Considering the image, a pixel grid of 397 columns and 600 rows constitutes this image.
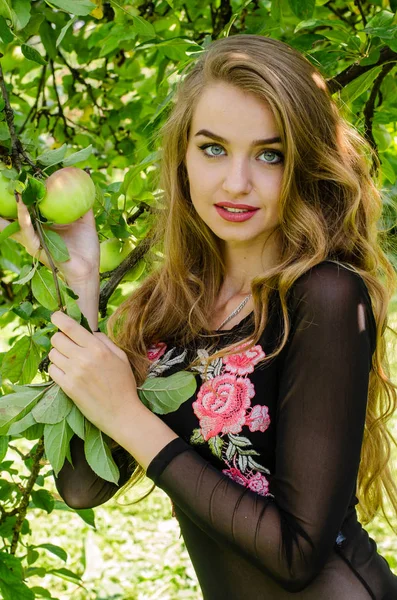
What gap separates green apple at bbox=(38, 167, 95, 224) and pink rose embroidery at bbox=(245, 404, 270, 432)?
466 millimetres

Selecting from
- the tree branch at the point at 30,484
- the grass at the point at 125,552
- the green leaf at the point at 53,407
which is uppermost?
the green leaf at the point at 53,407

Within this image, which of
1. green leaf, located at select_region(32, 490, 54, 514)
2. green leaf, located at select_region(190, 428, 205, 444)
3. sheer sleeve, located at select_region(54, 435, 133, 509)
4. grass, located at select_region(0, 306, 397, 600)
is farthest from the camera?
grass, located at select_region(0, 306, 397, 600)

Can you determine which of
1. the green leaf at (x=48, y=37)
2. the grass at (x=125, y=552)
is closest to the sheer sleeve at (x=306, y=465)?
the green leaf at (x=48, y=37)

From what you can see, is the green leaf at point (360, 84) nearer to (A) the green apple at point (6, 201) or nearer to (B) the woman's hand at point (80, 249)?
(B) the woman's hand at point (80, 249)

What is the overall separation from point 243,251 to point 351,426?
0.51 meters

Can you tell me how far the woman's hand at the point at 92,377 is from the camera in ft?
4.36

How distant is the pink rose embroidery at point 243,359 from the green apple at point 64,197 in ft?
1.26

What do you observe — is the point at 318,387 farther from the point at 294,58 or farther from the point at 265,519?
the point at 294,58

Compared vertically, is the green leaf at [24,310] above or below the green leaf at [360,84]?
below

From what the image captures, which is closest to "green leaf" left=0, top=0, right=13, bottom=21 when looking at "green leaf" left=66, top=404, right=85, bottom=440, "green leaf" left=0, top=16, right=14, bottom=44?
"green leaf" left=0, top=16, right=14, bottom=44

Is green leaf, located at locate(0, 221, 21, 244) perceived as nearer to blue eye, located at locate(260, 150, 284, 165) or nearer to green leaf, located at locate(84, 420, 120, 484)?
green leaf, located at locate(84, 420, 120, 484)

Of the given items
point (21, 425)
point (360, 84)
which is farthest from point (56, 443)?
point (360, 84)

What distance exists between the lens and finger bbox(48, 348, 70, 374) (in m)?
1.35

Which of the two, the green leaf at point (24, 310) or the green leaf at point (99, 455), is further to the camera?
the green leaf at point (24, 310)
